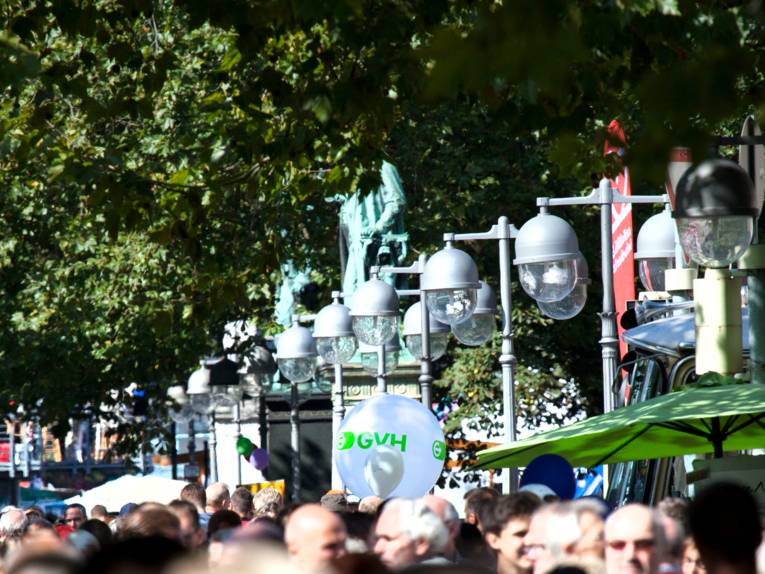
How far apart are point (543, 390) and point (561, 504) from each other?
22.6 metres

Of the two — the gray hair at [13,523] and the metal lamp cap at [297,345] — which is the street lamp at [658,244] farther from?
the metal lamp cap at [297,345]

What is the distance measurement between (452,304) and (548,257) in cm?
247

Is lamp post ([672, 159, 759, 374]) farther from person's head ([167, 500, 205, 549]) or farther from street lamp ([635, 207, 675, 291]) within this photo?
street lamp ([635, 207, 675, 291])

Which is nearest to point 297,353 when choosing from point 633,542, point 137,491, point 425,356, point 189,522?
point 425,356

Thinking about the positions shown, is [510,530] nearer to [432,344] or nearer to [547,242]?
[547,242]

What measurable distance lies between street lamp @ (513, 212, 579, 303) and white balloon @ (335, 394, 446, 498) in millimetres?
1633

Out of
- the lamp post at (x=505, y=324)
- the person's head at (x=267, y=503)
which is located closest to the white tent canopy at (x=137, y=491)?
the lamp post at (x=505, y=324)

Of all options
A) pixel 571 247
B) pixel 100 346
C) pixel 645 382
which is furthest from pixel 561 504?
pixel 100 346

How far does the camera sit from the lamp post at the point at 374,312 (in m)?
19.9

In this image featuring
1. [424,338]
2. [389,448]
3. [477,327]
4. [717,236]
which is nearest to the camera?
[717,236]

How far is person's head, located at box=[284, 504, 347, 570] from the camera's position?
647 centimetres

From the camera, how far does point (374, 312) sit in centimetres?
1991

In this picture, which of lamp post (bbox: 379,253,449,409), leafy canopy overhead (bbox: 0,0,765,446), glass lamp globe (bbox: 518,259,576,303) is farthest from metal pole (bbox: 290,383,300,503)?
glass lamp globe (bbox: 518,259,576,303)

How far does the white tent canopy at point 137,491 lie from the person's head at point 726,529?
22807 millimetres
